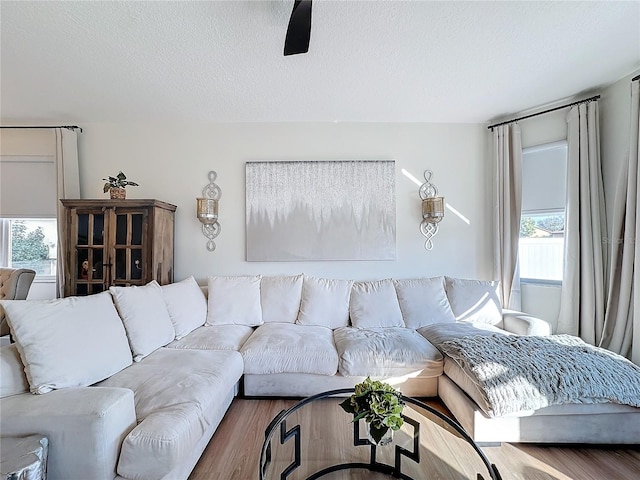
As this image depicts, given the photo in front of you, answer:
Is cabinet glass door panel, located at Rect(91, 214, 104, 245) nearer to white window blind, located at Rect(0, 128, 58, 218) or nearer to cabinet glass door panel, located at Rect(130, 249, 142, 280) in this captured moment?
cabinet glass door panel, located at Rect(130, 249, 142, 280)

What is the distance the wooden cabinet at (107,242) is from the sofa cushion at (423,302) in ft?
7.99

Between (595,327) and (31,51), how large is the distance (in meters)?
4.94

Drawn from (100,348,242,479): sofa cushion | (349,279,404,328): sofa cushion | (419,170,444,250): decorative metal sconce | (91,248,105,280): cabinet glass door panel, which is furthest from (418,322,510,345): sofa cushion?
(91,248,105,280): cabinet glass door panel

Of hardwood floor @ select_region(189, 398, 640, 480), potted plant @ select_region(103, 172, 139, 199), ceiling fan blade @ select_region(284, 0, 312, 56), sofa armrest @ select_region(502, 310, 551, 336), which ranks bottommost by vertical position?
hardwood floor @ select_region(189, 398, 640, 480)

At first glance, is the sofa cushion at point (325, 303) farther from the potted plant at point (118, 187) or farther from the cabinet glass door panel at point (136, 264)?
the potted plant at point (118, 187)

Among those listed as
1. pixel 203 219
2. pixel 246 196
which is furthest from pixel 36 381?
pixel 246 196

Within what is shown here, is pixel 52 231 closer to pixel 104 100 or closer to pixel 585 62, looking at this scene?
pixel 104 100

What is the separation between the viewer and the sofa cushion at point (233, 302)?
2.66 meters

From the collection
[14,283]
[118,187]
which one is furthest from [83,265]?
[118,187]

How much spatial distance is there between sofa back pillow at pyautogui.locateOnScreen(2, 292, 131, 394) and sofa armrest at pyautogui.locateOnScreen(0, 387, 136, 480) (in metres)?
0.19

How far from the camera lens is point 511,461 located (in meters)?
1.53

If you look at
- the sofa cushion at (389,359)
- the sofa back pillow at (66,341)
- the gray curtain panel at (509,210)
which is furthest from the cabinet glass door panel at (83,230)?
the gray curtain panel at (509,210)

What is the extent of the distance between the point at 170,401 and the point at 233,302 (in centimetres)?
136

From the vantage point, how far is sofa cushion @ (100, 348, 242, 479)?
3.61 ft
